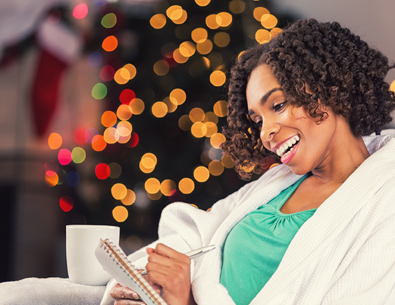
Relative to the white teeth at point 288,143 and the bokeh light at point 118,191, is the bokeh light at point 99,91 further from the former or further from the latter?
the white teeth at point 288,143

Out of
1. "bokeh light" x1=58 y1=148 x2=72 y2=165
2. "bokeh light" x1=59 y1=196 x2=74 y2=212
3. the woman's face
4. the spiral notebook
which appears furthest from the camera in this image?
"bokeh light" x1=58 y1=148 x2=72 y2=165

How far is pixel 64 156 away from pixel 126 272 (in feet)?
6.38

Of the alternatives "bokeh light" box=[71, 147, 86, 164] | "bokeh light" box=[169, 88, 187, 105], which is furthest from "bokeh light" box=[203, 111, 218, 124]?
"bokeh light" box=[71, 147, 86, 164]

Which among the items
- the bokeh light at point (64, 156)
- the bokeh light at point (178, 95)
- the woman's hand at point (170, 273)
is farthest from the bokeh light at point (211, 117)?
the woman's hand at point (170, 273)

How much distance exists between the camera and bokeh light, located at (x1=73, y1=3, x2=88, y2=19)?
2.43 meters

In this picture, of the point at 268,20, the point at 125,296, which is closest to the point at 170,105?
the point at 268,20

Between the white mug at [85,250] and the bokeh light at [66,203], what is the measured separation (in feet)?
4.38

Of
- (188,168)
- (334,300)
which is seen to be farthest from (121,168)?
(334,300)

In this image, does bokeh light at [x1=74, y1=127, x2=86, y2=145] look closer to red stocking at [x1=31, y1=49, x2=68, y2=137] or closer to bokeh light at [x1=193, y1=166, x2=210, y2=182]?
red stocking at [x1=31, y1=49, x2=68, y2=137]

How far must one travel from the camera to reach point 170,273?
74cm

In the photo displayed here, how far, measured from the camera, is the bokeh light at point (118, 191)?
1931 millimetres

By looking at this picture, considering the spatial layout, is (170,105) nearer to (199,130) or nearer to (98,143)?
(199,130)

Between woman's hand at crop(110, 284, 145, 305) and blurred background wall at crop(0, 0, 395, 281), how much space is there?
1.07 metres

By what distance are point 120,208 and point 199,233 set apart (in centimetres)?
88
